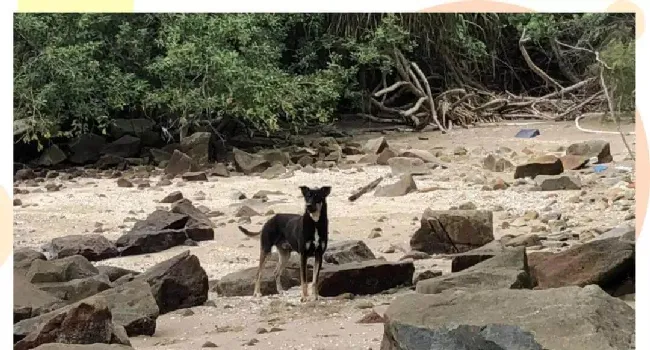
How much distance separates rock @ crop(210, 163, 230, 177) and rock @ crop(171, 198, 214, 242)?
0.13 metres

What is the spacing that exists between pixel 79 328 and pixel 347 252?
0.85 m

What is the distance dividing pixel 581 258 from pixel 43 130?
1.74m

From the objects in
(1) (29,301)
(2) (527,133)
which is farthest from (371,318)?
(1) (29,301)

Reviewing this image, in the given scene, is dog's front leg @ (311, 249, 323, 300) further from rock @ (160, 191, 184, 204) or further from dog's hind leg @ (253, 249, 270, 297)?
rock @ (160, 191, 184, 204)

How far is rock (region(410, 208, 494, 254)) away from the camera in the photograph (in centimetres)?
295

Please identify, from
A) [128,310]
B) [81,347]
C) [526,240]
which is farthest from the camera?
[526,240]

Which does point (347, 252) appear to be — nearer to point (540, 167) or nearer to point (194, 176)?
point (194, 176)

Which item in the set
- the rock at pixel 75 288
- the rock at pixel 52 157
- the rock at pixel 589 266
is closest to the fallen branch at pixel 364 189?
the rock at pixel 589 266

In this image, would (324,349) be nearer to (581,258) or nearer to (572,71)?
(581,258)

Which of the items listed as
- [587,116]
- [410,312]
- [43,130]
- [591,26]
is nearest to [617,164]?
[587,116]

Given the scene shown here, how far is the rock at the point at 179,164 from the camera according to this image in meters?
2.97

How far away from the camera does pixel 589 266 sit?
2.92 metres

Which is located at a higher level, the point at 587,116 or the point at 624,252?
the point at 587,116

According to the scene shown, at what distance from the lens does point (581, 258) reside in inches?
115
